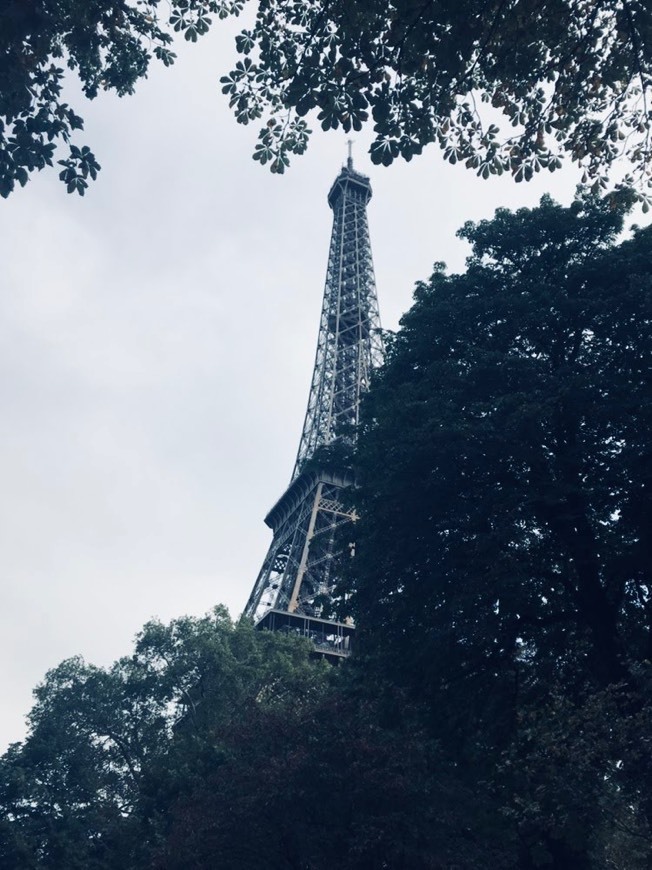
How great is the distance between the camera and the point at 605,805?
12.2m

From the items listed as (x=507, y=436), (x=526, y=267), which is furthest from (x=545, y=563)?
(x=526, y=267)

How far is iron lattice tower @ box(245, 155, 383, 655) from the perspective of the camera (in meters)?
47.2

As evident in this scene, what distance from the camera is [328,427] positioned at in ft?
203

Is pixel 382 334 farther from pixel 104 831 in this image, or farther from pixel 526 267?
pixel 104 831

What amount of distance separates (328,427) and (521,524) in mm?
47635

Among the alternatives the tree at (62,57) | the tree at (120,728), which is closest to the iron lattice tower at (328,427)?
the tree at (120,728)

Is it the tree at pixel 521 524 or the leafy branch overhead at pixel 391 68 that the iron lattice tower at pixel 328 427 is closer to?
the tree at pixel 521 524

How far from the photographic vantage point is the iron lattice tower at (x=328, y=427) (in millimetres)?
47219

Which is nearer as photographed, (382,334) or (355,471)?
(355,471)

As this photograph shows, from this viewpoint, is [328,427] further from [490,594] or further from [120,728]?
[490,594]

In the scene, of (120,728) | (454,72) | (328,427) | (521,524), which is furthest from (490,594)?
(328,427)

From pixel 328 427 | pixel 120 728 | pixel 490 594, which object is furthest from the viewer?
pixel 328 427

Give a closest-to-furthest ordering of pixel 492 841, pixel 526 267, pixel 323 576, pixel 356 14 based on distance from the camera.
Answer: pixel 356 14 < pixel 492 841 < pixel 526 267 < pixel 323 576

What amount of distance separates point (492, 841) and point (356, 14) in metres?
13.6
